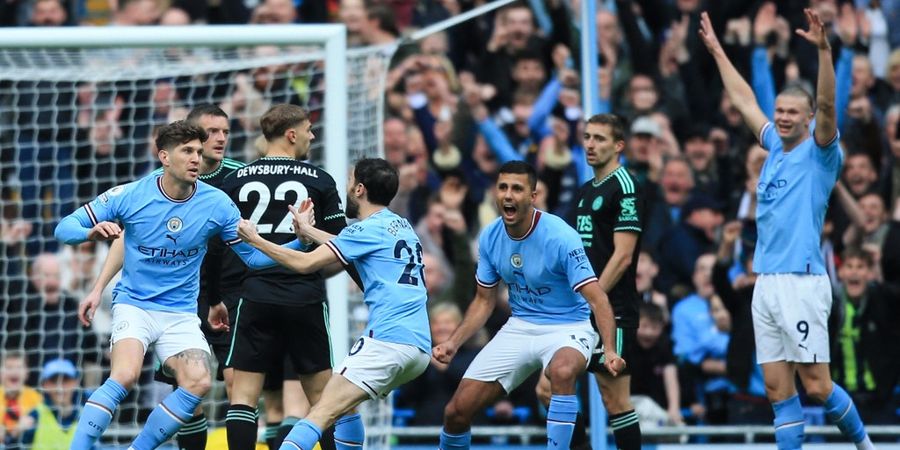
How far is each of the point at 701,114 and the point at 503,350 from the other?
621cm

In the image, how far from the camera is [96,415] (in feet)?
27.3

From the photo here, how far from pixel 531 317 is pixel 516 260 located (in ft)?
1.20

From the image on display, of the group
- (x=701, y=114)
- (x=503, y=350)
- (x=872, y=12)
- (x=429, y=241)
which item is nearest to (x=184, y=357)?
(x=503, y=350)

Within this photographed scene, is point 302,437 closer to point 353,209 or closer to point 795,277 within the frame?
point 353,209

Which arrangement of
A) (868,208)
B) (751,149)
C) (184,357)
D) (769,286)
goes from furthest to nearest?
(751,149), (868,208), (769,286), (184,357)

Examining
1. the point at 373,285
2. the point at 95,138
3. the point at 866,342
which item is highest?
the point at 95,138

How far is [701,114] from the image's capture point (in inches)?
567

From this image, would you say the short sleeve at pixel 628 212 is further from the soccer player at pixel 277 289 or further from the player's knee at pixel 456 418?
the soccer player at pixel 277 289

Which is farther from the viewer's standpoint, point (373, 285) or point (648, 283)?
point (648, 283)

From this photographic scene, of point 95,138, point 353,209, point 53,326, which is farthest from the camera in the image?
point 95,138

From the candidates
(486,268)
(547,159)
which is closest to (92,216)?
(486,268)

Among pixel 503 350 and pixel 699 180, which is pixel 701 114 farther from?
pixel 503 350

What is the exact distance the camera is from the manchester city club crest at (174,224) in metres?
8.55

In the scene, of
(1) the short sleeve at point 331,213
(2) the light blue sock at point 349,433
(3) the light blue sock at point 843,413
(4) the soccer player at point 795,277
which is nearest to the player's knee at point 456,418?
(2) the light blue sock at point 349,433
